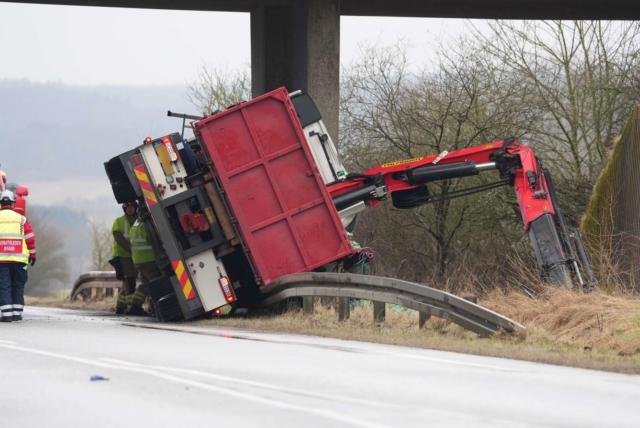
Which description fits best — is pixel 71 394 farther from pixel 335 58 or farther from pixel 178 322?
pixel 335 58

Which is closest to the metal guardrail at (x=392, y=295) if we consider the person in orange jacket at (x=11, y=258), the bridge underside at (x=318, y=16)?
the person in orange jacket at (x=11, y=258)

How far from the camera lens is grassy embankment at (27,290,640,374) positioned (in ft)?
29.5

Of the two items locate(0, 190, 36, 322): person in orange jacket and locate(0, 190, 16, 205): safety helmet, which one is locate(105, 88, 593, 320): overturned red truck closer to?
locate(0, 190, 36, 322): person in orange jacket

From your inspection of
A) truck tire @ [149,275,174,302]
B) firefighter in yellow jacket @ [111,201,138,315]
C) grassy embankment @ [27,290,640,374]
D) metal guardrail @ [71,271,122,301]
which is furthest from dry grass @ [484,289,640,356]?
metal guardrail @ [71,271,122,301]

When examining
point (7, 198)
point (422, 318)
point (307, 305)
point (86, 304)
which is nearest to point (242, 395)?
point (422, 318)

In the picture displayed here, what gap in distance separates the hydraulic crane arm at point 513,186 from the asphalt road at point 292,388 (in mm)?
3688

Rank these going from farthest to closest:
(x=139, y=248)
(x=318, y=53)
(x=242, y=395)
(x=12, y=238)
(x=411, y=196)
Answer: (x=318, y=53)
(x=139, y=248)
(x=411, y=196)
(x=12, y=238)
(x=242, y=395)

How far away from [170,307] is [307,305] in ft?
6.20

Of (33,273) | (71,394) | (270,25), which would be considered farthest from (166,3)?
(33,273)

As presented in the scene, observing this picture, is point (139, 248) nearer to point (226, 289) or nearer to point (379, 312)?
point (226, 289)

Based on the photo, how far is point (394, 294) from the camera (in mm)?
11375

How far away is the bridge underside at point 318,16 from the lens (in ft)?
59.4

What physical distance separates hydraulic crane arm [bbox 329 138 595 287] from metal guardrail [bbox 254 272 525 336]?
1.56 m

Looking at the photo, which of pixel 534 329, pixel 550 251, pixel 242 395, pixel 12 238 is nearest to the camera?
pixel 242 395
